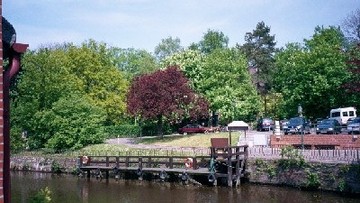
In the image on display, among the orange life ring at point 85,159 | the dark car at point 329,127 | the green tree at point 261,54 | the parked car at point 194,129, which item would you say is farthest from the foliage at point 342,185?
the green tree at point 261,54

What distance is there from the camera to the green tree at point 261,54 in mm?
68625

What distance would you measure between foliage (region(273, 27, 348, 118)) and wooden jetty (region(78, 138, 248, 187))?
16.8 meters

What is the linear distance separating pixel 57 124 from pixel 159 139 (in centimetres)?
1067

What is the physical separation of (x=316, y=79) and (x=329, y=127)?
949 cm

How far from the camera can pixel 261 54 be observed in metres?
71.3

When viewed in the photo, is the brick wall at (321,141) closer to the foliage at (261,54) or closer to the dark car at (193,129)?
the dark car at (193,129)

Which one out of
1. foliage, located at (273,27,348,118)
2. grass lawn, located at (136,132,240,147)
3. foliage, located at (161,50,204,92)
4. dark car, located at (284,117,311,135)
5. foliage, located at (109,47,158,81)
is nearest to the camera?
dark car, located at (284,117,311,135)

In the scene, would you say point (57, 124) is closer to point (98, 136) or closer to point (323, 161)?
point (98, 136)

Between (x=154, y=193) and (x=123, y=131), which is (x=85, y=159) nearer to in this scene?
(x=154, y=193)

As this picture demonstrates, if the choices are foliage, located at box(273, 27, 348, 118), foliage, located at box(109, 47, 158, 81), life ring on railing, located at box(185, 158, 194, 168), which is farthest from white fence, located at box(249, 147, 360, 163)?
foliage, located at box(109, 47, 158, 81)

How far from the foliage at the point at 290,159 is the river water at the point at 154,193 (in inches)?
59.8

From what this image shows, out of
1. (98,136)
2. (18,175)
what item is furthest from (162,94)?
(18,175)

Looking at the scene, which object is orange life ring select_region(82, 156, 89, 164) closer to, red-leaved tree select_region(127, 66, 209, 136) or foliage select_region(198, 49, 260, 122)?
red-leaved tree select_region(127, 66, 209, 136)

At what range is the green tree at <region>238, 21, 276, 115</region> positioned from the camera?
225ft
